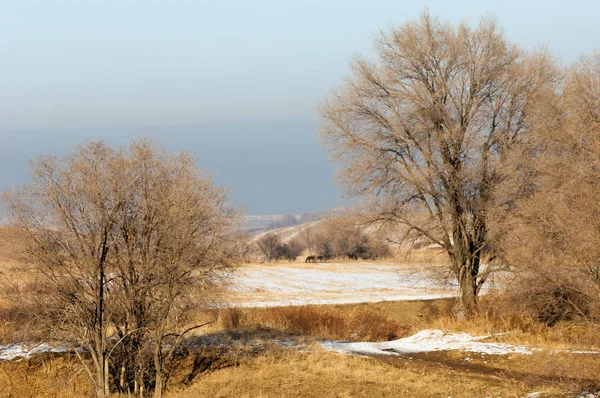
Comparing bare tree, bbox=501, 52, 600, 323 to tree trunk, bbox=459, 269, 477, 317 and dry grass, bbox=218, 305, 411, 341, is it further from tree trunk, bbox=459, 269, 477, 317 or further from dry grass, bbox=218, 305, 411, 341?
dry grass, bbox=218, 305, 411, 341

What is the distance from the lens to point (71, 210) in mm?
16031

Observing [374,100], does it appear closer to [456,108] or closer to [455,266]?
[456,108]

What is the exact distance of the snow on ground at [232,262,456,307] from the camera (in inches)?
1344

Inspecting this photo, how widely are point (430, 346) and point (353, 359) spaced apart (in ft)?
13.1

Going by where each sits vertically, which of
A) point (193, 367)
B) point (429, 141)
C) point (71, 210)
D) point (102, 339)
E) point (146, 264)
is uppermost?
point (429, 141)

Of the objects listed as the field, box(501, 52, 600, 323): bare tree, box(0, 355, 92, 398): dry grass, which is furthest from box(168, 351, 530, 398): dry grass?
box(501, 52, 600, 323): bare tree

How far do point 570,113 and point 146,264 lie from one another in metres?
15.4

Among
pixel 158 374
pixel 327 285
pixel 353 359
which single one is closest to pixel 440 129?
pixel 353 359

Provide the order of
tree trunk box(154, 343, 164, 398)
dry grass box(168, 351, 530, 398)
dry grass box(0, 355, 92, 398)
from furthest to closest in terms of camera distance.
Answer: dry grass box(0, 355, 92, 398), tree trunk box(154, 343, 164, 398), dry grass box(168, 351, 530, 398)

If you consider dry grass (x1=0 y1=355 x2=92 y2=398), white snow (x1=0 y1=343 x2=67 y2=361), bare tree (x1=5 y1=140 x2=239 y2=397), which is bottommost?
dry grass (x1=0 y1=355 x2=92 y2=398)

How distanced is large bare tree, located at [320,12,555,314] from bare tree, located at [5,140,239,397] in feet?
33.0

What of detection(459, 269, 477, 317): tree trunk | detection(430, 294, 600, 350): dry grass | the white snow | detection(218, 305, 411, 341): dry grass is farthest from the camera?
Answer: detection(459, 269, 477, 317): tree trunk

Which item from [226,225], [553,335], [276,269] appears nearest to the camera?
[226,225]

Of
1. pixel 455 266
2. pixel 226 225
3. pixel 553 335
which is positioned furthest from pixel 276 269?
pixel 226 225
